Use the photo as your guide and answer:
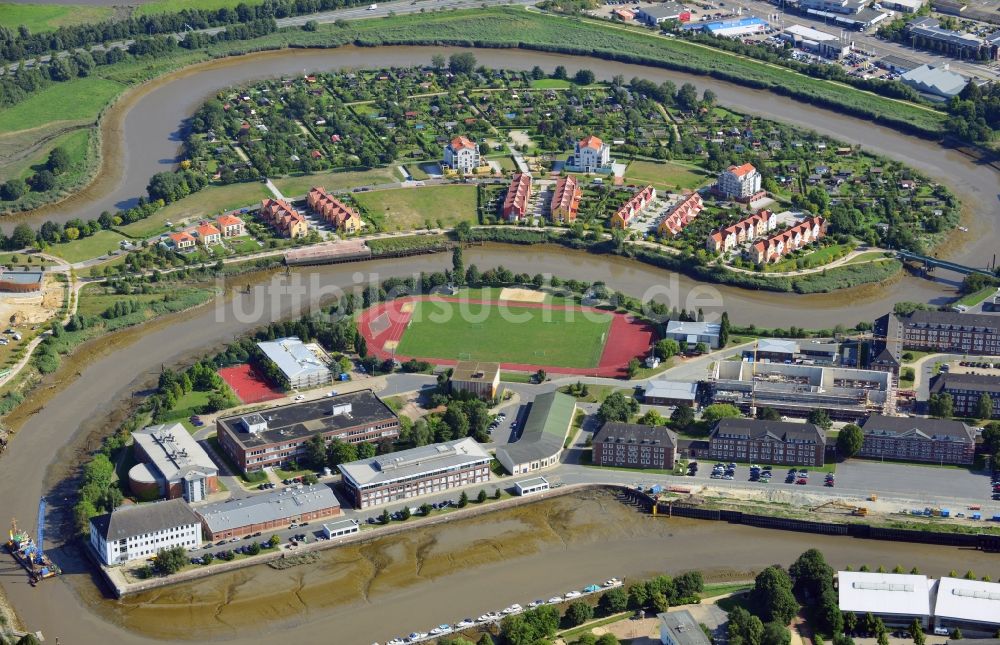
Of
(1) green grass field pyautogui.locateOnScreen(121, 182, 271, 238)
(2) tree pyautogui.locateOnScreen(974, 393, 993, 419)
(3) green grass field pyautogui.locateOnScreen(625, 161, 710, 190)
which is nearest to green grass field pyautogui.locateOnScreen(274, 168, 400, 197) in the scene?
(1) green grass field pyautogui.locateOnScreen(121, 182, 271, 238)

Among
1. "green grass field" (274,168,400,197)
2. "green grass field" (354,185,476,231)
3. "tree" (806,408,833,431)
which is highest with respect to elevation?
"green grass field" (274,168,400,197)

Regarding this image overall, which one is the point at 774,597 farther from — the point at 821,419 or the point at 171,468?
the point at 171,468

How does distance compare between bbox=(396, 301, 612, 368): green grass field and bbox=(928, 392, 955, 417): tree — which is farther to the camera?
bbox=(396, 301, 612, 368): green grass field

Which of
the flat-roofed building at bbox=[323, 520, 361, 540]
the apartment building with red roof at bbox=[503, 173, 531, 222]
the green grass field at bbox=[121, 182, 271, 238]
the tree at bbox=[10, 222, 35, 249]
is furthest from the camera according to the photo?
the apartment building with red roof at bbox=[503, 173, 531, 222]

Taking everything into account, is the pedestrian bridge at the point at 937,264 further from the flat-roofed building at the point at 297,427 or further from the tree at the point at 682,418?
the flat-roofed building at the point at 297,427

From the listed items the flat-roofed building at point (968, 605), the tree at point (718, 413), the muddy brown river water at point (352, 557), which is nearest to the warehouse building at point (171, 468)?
the muddy brown river water at point (352, 557)

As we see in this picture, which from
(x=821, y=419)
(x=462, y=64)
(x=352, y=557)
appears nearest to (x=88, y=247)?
(x=352, y=557)

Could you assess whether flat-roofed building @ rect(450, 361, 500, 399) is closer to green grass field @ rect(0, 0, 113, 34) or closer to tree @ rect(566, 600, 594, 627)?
tree @ rect(566, 600, 594, 627)

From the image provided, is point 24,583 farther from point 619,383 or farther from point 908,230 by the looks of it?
point 908,230
